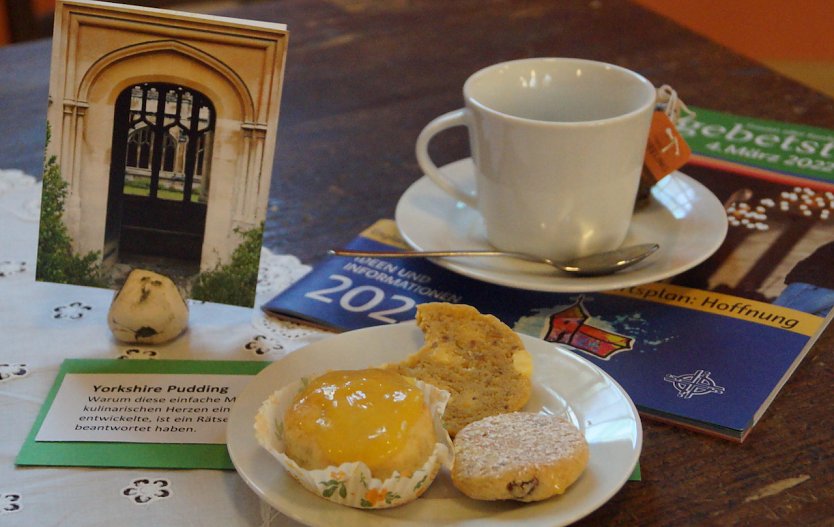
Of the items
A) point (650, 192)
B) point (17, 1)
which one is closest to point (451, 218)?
Answer: point (650, 192)

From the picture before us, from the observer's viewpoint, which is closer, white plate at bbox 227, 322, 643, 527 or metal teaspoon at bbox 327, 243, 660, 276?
white plate at bbox 227, 322, 643, 527

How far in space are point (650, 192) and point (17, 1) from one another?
141 centimetres

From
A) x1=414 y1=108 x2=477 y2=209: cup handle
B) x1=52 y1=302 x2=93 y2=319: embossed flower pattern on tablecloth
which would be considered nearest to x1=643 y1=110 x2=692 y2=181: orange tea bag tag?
x1=414 y1=108 x2=477 y2=209: cup handle

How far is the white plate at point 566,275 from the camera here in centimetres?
80

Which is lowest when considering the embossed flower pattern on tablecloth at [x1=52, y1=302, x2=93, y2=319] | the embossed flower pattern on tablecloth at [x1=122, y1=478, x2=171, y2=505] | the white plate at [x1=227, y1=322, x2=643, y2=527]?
the embossed flower pattern on tablecloth at [x1=52, y1=302, x2=93, y2=319]

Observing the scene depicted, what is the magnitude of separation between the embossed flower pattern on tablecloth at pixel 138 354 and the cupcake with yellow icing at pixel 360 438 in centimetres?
18

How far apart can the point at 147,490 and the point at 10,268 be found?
347mm

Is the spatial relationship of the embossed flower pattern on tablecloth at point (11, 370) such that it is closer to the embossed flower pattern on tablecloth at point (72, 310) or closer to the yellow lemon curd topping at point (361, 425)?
the embossed flower pattern on tablecloth at point (72, 310)

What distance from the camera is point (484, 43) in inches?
54.1

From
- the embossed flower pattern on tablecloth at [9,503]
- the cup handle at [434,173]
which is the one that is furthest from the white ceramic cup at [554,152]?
the embossed flower pattern on tablecloth at [9,503]

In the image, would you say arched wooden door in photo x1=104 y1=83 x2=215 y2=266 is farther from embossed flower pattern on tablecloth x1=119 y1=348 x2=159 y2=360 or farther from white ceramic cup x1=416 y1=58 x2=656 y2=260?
white ceramic cup x1=416 y1=58 x2=656 y2=260

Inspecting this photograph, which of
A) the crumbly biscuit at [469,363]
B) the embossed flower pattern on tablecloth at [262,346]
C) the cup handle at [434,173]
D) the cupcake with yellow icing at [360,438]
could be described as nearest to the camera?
the cupcake with yellow icing at [360,438]

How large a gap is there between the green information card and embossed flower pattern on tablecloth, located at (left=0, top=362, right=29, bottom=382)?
0.03 meters

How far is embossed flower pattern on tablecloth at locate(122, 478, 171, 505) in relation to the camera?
0.58 meters
